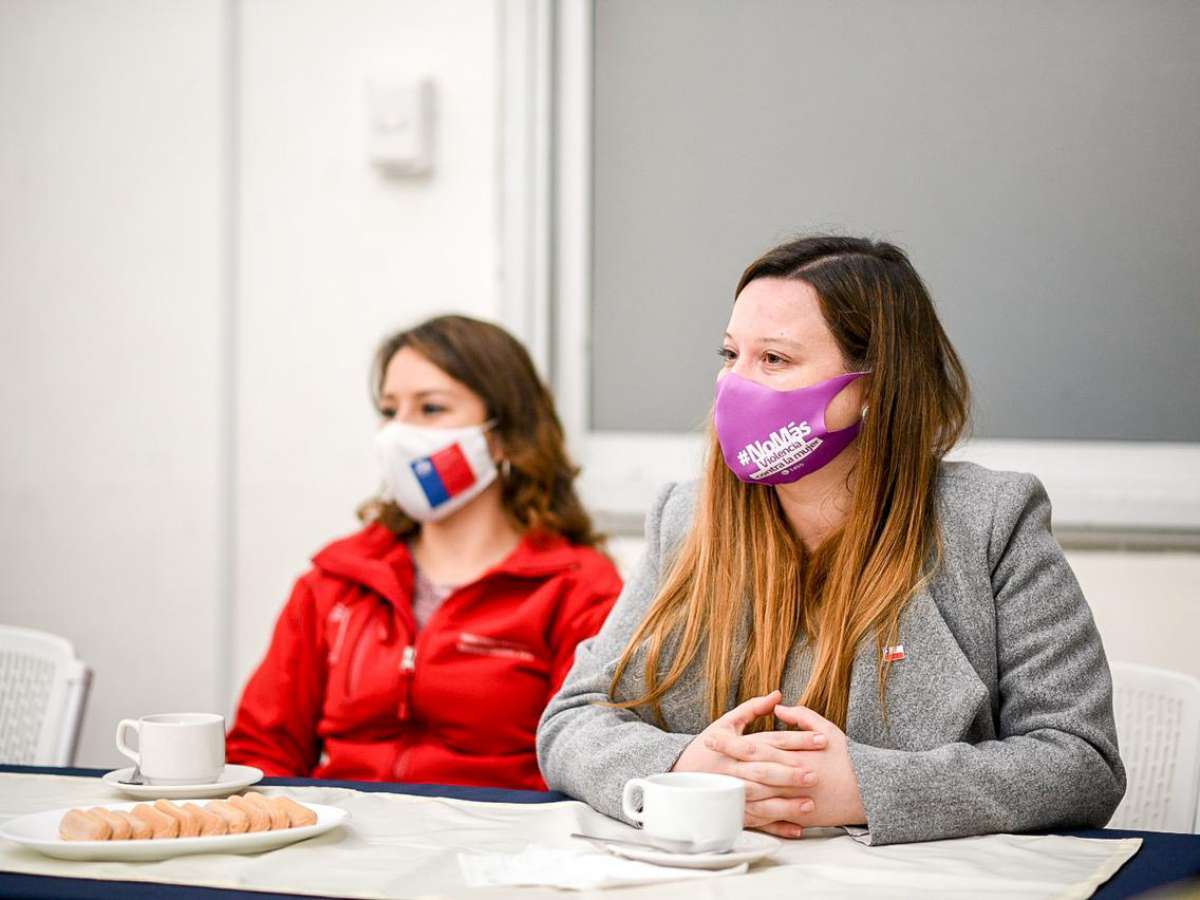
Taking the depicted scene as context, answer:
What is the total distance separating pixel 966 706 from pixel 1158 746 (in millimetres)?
570

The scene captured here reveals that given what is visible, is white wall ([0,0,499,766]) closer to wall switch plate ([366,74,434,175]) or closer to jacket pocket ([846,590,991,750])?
wall switch plate ([366,74,434,175])

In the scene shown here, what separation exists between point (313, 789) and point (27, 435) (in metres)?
2.03

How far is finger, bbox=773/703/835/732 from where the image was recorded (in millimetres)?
1448

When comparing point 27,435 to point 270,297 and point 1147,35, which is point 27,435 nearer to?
point 270,297

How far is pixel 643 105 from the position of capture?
9.93 ft

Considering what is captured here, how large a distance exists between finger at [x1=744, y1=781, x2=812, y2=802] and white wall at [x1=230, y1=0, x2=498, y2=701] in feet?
5.69

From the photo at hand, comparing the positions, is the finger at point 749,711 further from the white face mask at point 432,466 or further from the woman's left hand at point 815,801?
the white face mask at point 432,466

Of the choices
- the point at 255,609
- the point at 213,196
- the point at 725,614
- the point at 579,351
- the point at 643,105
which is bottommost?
the point at 255,609

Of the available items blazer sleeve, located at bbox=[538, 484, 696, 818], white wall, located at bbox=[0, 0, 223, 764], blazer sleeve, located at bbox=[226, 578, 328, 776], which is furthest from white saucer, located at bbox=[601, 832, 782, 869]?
white wall, located at bbox=[0, 0, 223, 764]

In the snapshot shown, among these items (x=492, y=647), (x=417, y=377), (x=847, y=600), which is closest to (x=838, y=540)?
(x=847, y=600)

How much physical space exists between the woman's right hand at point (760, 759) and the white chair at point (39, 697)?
1.09 metres

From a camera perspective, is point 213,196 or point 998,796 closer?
point 998,796

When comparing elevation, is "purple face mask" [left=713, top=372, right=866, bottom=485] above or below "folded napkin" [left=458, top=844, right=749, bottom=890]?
above

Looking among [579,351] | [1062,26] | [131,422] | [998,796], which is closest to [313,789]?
[998,796]
